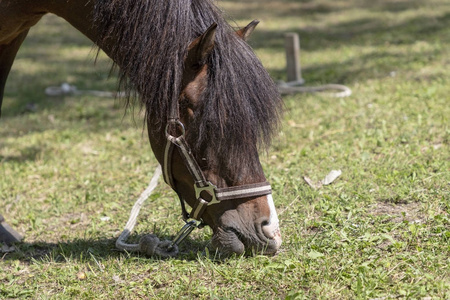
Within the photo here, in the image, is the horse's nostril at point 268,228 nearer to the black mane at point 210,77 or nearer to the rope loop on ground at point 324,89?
the black mane at point 210,77

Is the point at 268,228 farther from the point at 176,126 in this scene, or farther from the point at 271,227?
the point at 176,126

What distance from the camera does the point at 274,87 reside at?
2.65 m

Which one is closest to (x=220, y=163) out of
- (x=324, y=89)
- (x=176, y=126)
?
(x=176, y=126)

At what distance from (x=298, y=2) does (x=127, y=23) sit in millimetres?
13041

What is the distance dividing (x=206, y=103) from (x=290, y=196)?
53.7 inches

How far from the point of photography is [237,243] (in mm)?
2637

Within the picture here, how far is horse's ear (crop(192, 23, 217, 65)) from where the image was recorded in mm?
2420

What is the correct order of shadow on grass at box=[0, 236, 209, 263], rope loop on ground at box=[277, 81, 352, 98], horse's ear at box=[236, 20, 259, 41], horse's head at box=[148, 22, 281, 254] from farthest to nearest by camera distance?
1. rope loop on ground at box=[277, 81, 352, 98]
2. shadow on grass at box=[0, 236, 209, 263]
3. horse's ear at box=[236, 20, 259, 41]
4. horse's head at box=[148, 22, 281, 254]

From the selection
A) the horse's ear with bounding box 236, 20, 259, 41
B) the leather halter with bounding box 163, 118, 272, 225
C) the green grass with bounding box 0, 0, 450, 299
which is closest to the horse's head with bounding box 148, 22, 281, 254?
the leather halter with bounding box 163, 118, 272, 225

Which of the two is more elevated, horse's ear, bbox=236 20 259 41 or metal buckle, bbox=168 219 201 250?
horse's ear, bbox=236 20 259 41

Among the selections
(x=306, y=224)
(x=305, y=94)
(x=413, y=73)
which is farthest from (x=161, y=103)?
(x=413, y=73)

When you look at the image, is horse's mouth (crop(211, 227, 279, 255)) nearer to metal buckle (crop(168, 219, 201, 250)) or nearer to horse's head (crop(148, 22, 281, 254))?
horse's head (crop(148, 22, 281, 254))

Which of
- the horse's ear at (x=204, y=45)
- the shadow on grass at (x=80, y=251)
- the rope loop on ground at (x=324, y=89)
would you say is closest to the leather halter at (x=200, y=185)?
the horse's ear at (x=204, y=45)

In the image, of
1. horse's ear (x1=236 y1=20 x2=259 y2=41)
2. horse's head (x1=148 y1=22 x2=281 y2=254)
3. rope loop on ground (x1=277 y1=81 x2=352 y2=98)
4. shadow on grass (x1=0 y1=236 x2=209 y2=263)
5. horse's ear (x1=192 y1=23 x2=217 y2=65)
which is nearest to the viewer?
horse's ear (x1=192 y1=23 x2=217 y2=65)
